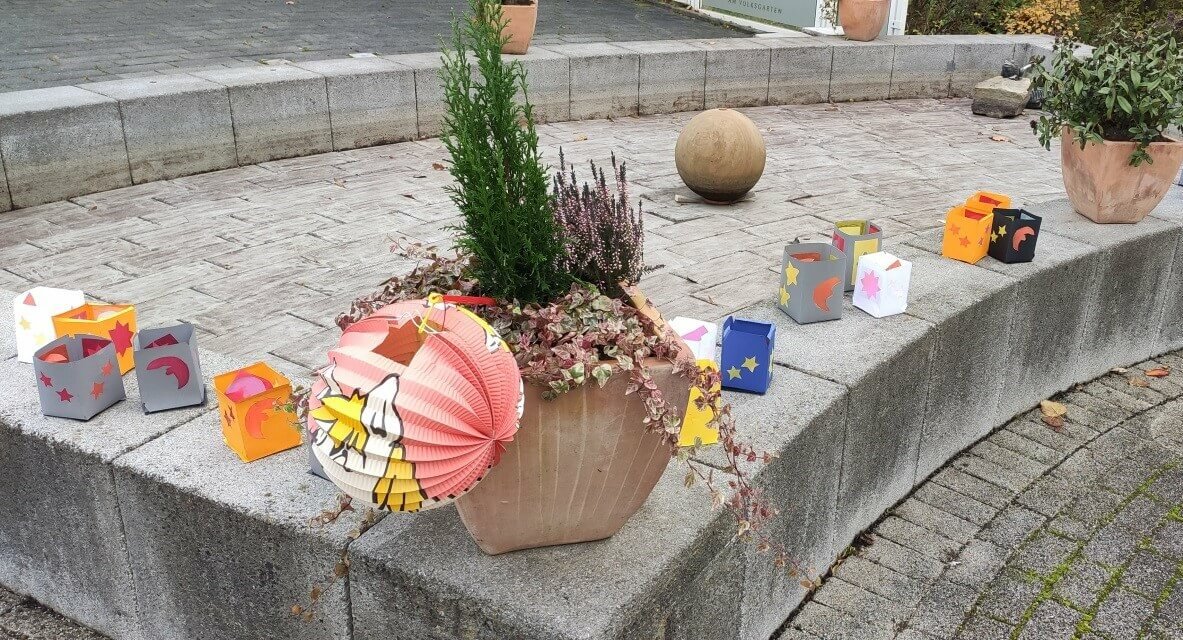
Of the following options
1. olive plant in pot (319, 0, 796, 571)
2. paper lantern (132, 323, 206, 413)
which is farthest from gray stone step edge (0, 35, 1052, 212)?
olive plant in pot (319, 0, 796, 571)

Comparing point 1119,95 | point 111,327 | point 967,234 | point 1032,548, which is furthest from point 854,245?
point 111,327

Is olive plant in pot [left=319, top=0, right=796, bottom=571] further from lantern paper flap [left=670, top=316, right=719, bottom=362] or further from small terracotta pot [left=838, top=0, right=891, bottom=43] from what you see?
small terracotta pot [left=838, top=0, right=891, bottom=43]

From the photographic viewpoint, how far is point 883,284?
3.87 meters

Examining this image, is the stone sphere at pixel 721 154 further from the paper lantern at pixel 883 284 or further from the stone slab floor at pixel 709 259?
the paper lantern at pixel 883 284

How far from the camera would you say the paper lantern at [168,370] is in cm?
304

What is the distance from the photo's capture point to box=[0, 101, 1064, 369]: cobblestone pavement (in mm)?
4660

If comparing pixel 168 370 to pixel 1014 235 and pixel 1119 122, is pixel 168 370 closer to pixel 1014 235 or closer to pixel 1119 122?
pixel 1014 235

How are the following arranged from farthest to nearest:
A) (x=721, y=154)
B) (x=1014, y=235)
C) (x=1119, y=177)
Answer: (x=721, y=154) → (x=1119, y=177) → (x=1014, y=235)

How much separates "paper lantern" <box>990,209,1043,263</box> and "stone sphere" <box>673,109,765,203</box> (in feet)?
5.69

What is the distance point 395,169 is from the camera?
267 inches

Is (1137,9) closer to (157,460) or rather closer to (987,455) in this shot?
(987,455)

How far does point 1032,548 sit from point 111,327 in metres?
3.11

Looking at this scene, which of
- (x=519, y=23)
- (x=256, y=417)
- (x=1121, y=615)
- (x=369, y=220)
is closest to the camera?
(x=256, y=417)

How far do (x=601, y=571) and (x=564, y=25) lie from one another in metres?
8.81
